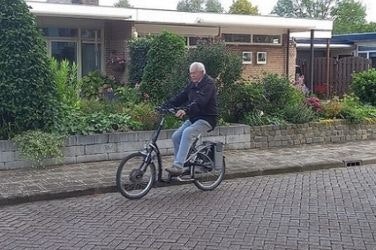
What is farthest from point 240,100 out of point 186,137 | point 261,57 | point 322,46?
point 322,46

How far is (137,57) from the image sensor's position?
64.1 feet

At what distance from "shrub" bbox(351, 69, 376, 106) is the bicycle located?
28.2 ft

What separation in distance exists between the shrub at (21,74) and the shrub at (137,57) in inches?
341

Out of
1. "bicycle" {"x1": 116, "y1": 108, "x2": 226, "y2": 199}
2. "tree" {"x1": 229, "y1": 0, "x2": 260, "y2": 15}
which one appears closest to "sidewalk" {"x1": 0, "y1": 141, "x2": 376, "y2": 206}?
"bicycle" {"x1": 116, "y1": 108, "x2": 226, "y2": 199}

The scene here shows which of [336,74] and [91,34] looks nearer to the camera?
[91,34]

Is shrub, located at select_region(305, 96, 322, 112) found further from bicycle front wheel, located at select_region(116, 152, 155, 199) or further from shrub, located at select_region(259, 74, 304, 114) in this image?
bicycle front wheel, located at select_region(116, 152, 155, 199)

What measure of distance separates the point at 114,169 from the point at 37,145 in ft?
4.42

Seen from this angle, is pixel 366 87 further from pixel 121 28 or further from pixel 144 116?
pixel 121 28

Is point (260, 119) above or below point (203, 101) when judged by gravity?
below

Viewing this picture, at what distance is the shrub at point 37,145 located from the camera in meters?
9.79

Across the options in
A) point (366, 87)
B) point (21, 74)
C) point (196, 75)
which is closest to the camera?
point (196, 75)

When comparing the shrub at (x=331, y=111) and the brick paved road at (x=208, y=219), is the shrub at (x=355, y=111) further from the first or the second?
the brick paved road at (x=208, y=219)

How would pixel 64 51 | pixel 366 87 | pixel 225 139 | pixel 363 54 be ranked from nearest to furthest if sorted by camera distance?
pixel 225 139 < pixel 366 87 < pixel 64 51 < pixel 363 54

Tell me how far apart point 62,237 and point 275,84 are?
27.3ft
